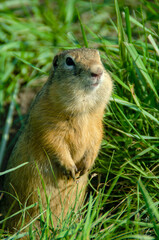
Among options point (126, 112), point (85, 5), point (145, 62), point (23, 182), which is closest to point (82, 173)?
point (23, 182)

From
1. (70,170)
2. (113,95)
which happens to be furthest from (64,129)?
(113,95)

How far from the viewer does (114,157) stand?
4.24m

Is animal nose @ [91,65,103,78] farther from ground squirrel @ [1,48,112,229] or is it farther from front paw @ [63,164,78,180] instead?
front paw @ [63,164,78,180]

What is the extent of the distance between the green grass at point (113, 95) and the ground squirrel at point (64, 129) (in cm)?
34

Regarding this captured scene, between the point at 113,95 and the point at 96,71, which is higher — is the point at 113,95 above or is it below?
below

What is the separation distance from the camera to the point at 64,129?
364 centimetres

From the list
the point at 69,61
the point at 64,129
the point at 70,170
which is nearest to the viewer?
the point at 69,61

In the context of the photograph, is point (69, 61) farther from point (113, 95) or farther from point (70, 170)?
point (70, 170)

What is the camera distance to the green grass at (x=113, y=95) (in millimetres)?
3170

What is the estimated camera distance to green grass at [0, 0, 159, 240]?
3170 mm

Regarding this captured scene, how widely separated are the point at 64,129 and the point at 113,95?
0.83m

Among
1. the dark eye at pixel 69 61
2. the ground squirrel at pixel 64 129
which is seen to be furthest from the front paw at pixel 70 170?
the dark eye at pixel 69 61

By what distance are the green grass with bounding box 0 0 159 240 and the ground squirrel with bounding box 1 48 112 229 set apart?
344 mm

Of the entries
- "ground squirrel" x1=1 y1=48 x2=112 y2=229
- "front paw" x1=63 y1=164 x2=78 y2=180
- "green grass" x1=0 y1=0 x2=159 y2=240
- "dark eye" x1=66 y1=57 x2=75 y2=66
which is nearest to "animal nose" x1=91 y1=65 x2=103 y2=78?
"ground squirrel" x1=1 y1=48 x2=112 y2=229
